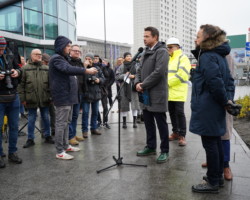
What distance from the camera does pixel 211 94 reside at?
3.07 meters

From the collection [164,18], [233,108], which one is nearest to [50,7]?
[233,108]

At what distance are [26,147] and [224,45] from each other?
438cm

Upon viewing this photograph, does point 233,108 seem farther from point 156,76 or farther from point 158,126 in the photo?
point 158,126

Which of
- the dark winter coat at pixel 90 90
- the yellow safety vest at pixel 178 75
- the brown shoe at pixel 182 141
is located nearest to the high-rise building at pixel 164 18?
the dark winter coat at pixel 90 90

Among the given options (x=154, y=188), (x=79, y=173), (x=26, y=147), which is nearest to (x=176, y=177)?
(x=154, y=188)

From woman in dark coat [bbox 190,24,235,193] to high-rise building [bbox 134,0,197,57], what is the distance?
125237mm

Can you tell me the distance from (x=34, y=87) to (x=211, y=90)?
397cm

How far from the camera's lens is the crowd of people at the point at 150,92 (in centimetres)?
309

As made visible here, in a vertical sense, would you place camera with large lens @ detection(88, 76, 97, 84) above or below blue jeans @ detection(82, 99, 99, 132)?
above

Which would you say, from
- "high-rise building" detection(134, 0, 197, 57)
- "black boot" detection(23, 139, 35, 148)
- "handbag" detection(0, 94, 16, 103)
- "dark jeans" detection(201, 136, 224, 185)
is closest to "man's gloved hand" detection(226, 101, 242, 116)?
"dark jeans" detection(201, 136, 224, 185)

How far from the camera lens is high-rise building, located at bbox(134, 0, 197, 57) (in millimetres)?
133000

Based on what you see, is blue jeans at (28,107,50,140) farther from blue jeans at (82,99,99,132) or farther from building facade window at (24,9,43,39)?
building facade window at (24,9,43,39)

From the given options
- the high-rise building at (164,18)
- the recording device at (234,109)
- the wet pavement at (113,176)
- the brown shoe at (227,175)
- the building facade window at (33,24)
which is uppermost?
the high-rise building at (164,18)

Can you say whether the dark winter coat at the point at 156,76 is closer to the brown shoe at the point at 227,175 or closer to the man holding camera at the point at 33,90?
the brown shoe at the point at 227,175
